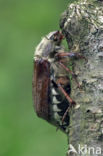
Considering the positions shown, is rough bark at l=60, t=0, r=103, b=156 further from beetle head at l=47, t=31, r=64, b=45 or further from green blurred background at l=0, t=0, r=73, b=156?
green blurred background at l=0, t=0, r=73, b=156

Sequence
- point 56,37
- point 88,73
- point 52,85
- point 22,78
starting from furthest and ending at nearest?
point 22,78, point 56,37, point 52,85, point 88,73

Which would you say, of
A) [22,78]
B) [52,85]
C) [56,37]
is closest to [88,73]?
[52,85]

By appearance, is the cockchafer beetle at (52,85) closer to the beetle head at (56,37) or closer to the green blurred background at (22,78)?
the beetle head at (56,37)

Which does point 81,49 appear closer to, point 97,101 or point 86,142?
point 97,101

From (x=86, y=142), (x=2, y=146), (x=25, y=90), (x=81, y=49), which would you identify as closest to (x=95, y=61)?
(x=81, y=49)

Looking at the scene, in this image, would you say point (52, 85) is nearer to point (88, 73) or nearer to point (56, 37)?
point (56, 37)
